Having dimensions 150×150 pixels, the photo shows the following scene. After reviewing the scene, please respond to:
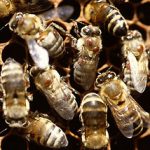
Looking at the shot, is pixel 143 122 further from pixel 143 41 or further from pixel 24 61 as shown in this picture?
pixel 24 61

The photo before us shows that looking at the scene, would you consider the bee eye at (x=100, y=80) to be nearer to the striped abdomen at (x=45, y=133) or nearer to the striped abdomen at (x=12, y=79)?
the striped abdomen at (x=45, y=133)

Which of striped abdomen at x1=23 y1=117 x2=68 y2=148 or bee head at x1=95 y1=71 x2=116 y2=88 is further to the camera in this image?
bee head at x1=95 y1=71 x2=116 y2=88

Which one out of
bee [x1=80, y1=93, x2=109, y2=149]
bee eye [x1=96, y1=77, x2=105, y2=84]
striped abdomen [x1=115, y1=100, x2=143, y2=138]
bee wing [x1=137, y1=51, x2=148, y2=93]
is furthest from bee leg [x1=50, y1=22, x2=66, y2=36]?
striped abdomen [x1=115, y1=100, x2=143, y2=138]

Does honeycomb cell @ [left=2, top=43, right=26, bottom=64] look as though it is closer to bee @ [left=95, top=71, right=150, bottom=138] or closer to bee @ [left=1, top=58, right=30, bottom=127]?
bee @ [left=1, top=58, right=30, bottom=127]

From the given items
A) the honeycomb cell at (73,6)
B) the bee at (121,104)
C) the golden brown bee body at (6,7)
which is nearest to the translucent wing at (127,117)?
the bee at (121,104)

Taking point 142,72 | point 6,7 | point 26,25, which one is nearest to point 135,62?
point 142,72

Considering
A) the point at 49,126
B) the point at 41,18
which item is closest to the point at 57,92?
→ the point at 49,126

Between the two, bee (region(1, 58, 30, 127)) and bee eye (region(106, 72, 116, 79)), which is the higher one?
bee (region(1, 58, 30, 127))

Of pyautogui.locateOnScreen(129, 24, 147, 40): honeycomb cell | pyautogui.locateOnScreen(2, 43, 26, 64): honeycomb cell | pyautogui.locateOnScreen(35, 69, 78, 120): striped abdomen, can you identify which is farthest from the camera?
pyautogui.locateOnScreen(129, 24, 147, 40): honeycomb cell
